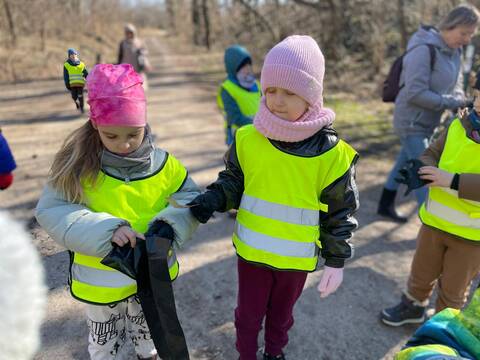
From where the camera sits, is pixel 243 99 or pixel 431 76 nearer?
pixel 431 76

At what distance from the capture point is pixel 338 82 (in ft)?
38.1

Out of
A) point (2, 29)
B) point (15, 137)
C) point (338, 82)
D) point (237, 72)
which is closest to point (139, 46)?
point (15, 137)

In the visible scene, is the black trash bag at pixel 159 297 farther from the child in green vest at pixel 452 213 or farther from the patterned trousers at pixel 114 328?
the child in green vest at pixel 452 213

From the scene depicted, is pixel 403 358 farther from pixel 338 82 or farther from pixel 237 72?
pixel 338 82

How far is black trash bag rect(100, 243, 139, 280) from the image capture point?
166 centimetres

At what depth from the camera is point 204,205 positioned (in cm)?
194

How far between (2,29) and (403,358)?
17.5 metres

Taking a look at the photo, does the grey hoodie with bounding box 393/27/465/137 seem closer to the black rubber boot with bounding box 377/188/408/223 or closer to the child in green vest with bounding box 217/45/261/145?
the black rubber boot with bounding box 377/188/408/223

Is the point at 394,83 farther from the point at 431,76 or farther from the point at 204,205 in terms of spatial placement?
the point at 204,205

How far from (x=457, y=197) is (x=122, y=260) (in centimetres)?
190

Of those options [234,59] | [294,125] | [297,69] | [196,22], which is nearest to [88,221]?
[294,125]

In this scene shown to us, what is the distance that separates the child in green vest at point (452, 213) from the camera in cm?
224

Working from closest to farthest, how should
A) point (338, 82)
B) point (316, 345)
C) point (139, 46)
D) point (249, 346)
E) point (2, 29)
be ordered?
point (249, 346), point (316, 345), point (139, 46), point (338, 82), point (2, 29)

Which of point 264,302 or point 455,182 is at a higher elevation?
point 455,182
